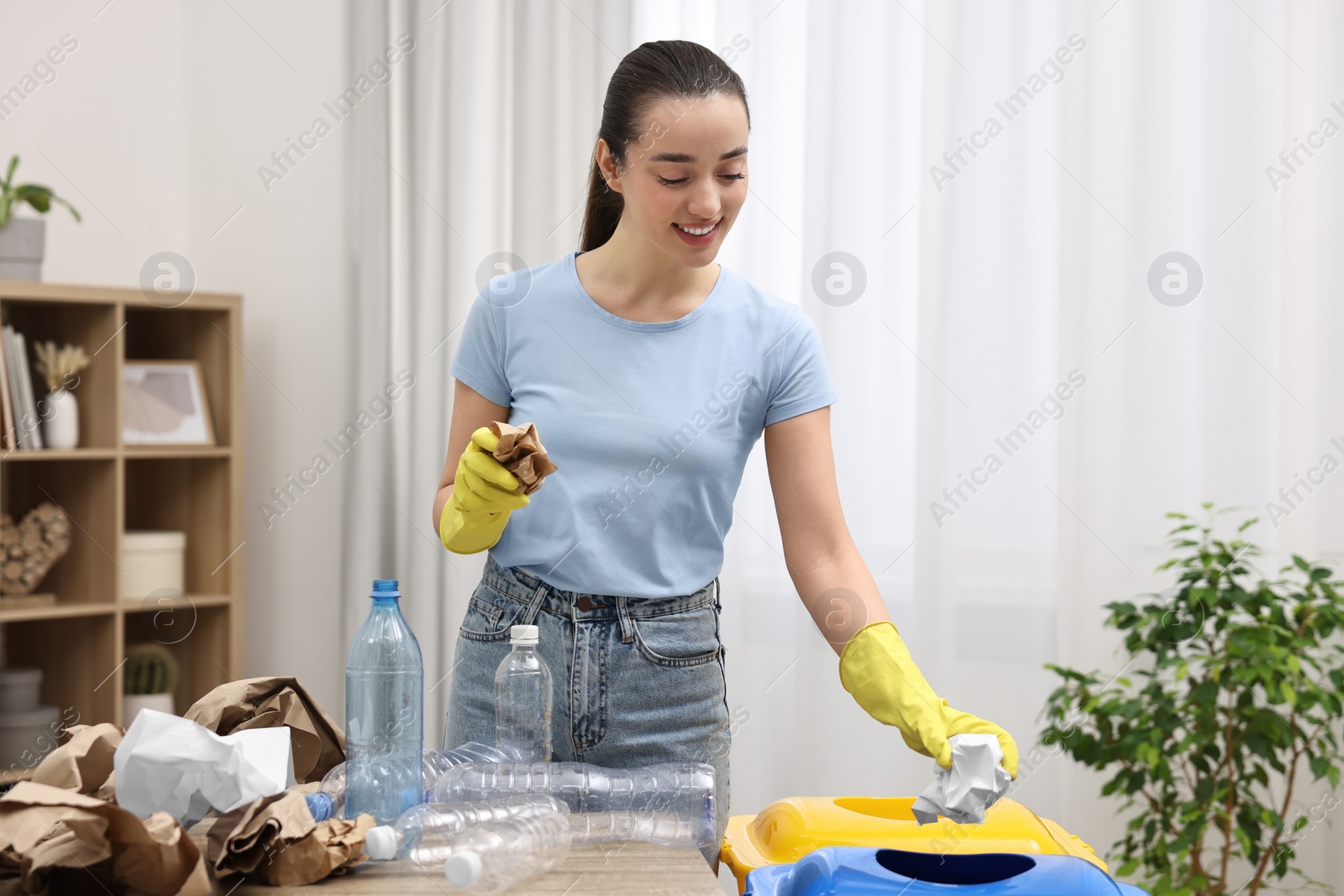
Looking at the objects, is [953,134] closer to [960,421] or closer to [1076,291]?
[1076,291]

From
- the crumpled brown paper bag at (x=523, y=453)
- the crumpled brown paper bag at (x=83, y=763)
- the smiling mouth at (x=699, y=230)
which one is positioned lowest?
the crumpled brown paper bag at (x=83, y=763)

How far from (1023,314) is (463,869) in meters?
1.75

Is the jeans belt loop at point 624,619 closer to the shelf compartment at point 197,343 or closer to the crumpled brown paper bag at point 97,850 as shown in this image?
the crumpled brown paper bag at point 97,850

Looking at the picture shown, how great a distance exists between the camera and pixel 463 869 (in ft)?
2.84

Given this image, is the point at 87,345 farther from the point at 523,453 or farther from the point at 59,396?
the point at 523,453

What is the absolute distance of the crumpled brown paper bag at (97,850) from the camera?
85cm

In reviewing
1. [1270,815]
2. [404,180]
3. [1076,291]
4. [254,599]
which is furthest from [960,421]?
[254,599]

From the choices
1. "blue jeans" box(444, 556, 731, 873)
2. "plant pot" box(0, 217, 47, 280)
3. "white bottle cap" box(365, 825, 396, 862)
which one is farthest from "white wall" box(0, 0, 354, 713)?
"white bottle cap" box(365, 825, 396, 862)

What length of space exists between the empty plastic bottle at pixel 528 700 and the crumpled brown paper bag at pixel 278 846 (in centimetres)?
34

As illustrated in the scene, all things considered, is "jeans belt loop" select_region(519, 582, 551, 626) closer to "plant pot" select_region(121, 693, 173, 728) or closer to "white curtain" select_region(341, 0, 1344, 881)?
"white curtain" select_region(341, 0, 1344, 881)

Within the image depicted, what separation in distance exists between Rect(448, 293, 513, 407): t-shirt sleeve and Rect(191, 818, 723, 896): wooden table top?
585 millimetres

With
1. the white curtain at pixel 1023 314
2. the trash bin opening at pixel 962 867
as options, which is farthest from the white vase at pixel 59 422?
the trash bin opening at pixel 962 867

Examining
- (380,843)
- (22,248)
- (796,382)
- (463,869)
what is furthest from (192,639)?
(463,869)

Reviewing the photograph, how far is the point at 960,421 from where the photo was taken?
2324 millimetres
